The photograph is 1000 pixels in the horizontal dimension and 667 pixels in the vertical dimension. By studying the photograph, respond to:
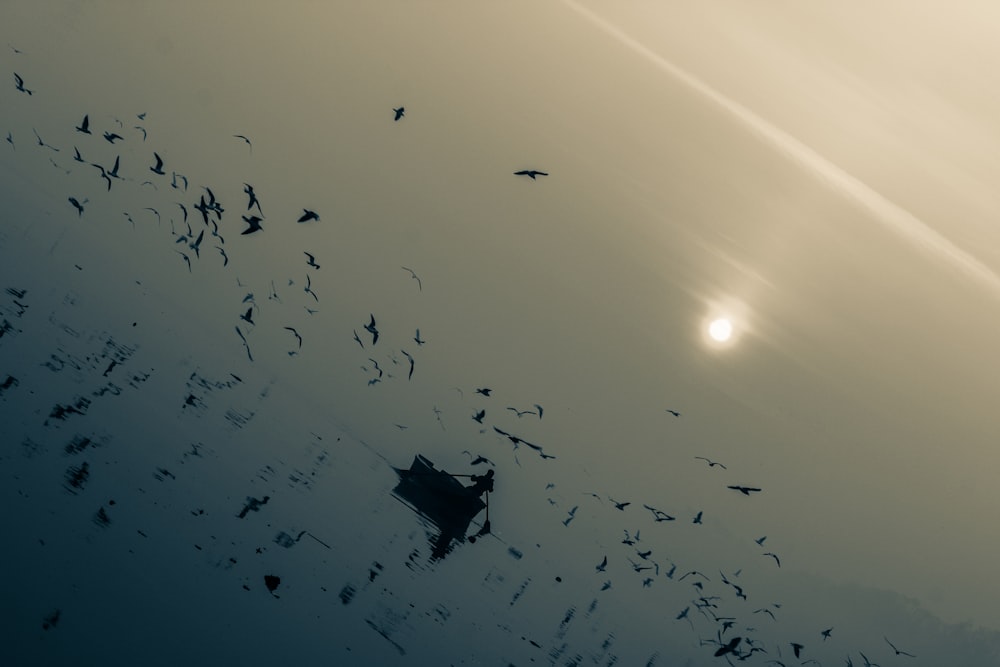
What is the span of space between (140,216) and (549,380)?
1512mm

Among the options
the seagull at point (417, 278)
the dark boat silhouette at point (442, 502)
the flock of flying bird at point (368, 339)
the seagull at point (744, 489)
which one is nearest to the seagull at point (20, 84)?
the flock of flying bird at point (368, 339)

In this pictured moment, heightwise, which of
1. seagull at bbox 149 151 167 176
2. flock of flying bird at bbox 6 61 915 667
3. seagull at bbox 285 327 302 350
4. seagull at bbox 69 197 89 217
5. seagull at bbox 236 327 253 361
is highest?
seagull at bbox 149 151 167 176

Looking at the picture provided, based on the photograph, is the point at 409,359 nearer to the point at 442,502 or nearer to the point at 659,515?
the point at 442,502

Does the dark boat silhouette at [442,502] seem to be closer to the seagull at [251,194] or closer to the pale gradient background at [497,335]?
the pale gradient background at [497,335]

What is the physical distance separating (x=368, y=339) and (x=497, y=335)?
1.45 ft

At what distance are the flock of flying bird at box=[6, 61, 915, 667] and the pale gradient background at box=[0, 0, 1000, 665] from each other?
22 millimetres

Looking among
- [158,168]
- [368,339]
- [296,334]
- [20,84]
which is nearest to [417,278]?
[368,339]

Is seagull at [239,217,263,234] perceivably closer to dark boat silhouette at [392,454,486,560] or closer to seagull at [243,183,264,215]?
seagull at [243,183,264,215]

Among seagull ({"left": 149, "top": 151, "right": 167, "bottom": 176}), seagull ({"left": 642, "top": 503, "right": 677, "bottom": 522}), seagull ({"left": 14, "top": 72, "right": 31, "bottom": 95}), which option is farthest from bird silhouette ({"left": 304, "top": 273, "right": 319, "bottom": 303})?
seagull ({"left": 642, "top": 503, "right": 677, "bottom": 522})

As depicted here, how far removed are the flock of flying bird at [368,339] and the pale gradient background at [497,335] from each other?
0.02m

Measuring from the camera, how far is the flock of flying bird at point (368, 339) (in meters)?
2.29

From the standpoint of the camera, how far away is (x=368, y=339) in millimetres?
2348

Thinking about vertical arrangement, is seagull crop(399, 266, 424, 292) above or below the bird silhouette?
above

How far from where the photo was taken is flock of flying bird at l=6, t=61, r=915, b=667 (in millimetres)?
2293
